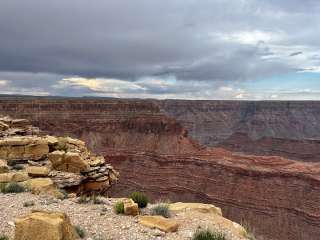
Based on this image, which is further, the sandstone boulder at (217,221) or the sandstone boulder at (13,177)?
the sandstone boulder at (13,177)

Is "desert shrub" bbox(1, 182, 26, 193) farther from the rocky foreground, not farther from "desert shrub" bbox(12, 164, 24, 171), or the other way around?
"desert shrub" bbox(12, 164, 24, 171)

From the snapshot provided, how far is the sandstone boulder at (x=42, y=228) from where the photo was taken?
9812 mm

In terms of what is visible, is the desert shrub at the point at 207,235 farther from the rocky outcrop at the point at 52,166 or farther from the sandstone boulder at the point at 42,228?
the rocky outcrop at the point at 52,166

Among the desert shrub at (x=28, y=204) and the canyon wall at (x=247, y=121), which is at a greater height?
the desert shrub at (x=28, y=204)

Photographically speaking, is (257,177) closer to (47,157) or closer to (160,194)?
(160,194)

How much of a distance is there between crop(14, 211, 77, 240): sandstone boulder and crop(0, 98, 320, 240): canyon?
40229mm

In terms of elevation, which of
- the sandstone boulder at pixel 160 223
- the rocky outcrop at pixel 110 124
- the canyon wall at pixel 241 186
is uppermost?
the sandstone boulder at pixel 160 223

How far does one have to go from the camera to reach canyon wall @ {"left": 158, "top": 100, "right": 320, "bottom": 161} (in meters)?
142

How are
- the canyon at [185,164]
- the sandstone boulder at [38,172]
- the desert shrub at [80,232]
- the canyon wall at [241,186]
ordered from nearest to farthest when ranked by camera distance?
the desert shrub at [80,232]
the sandstone boulder at [38,172]
the canyon wall at [241,186]
the canyon at [185,164]

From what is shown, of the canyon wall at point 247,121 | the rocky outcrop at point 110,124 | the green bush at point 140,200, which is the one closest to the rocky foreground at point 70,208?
the green bush at point 140,200

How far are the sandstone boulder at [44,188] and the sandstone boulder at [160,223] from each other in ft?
16.3

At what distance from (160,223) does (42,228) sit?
353 cm

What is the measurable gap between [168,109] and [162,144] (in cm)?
6262

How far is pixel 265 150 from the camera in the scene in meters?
130
